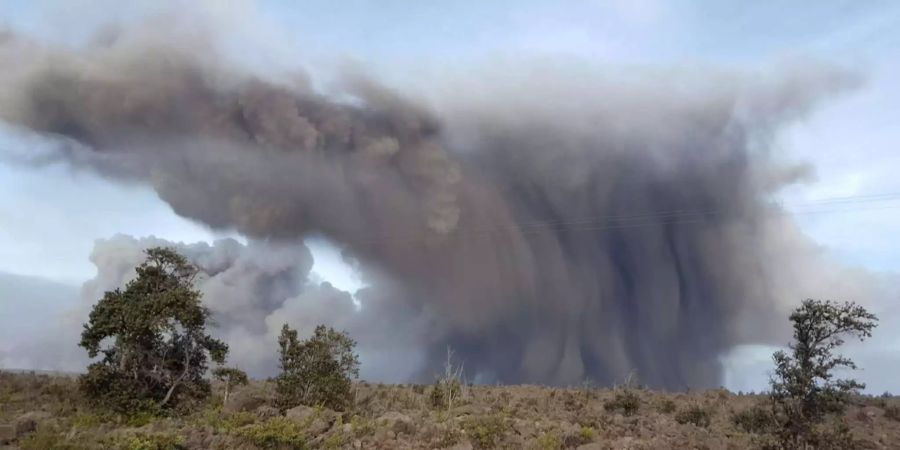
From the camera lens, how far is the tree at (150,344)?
114 ft

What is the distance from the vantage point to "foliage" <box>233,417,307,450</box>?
27.3 metres

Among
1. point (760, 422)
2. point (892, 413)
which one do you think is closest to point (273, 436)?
point (760, 422)

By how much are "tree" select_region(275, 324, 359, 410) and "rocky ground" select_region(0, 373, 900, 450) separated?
1309 mm

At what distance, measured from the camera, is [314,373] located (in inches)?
1542

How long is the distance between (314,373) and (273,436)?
1167 cm

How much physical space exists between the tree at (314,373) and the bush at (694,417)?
21113 millimetres

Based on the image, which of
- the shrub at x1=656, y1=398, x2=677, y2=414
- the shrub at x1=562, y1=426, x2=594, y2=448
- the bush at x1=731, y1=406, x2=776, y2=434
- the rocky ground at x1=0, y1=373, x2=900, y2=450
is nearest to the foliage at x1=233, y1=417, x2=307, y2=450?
the rocky ground at x1=0, y1=373, x2=900, y2=450

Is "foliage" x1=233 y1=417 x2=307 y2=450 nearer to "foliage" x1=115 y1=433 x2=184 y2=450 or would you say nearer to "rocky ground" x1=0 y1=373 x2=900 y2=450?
"rocky ground" x1=0 y1=373 x2=900 y2=450

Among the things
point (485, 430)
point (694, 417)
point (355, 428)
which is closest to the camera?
point (485, 430)

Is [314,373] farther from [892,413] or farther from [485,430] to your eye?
[892,413]

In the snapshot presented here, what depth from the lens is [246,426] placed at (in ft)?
98.0

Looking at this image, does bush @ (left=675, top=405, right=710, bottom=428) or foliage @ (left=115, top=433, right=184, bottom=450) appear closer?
foliage @ (left=115, top=433, right=184, bottom=450)

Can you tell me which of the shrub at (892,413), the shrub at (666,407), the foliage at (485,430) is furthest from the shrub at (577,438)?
the shrub at (892,413)

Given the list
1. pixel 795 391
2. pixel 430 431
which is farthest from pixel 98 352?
pixel 795 391
